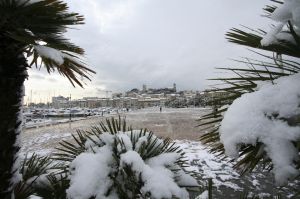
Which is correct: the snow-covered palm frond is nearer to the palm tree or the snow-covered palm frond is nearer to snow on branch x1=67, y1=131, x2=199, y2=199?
the palm tree

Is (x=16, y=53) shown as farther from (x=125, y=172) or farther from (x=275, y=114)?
(x=275, y=114)

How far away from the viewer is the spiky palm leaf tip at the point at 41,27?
1859 mm

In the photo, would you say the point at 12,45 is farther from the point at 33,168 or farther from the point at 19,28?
the point at 33,168

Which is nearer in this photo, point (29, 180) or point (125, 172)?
point (125, 172)

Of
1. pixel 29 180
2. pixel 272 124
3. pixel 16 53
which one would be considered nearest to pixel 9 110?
pixel 16 53

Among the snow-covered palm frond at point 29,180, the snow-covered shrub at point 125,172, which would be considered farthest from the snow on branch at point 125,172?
the snow-covered palm frond at point 29,180

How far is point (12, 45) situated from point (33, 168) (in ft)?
4.37

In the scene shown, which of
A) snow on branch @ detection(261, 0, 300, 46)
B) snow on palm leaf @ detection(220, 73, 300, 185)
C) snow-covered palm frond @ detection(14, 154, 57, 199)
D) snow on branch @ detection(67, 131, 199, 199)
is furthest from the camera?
snow-covered palm frond @ detection(14, 154, 57, 199)

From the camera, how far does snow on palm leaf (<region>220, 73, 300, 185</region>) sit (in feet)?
3.36

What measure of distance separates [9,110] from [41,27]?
24.7 inches

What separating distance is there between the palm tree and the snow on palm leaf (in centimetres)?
119

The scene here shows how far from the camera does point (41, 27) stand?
6.73 feet

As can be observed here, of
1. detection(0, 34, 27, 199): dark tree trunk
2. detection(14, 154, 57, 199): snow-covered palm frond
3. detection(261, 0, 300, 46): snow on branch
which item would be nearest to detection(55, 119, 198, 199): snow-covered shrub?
detection(0, 34, 27, 199): dark tree trunk

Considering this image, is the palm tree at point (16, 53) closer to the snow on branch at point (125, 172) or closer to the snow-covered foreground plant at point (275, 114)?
the snow on branch at point (125, 172)
